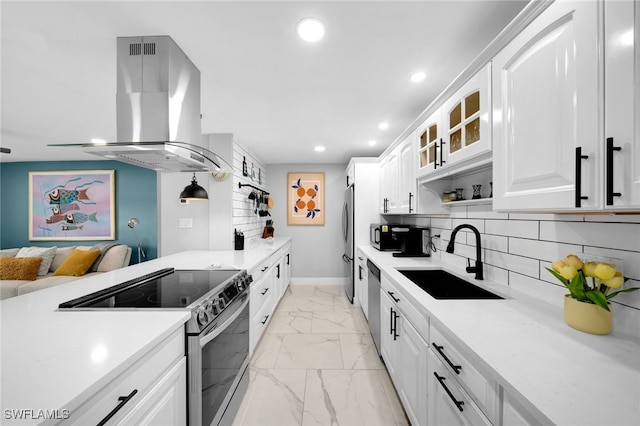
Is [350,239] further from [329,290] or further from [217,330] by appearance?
[217,330]

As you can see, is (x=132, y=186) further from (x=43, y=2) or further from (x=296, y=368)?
(x=296, y=368)

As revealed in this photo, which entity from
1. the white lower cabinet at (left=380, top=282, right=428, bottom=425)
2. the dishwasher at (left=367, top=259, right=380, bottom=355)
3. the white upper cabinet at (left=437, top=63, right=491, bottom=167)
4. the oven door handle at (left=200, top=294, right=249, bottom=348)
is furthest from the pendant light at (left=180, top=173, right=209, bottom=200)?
the white upper cabinet at (left=437, top=63, right=491, bottom=167)

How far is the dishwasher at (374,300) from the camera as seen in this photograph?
2471mm

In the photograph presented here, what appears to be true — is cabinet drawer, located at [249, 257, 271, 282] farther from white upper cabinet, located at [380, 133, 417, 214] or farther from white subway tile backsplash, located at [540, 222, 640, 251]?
white subway tile backsplash, located at [540, 222, 640, 251]

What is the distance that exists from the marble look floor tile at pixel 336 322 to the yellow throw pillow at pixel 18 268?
4.36 metres

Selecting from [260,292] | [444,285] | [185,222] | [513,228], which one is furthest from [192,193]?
[513,228]

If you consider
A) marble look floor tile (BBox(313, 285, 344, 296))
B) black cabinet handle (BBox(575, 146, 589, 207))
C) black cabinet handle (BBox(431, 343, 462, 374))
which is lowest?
marble look floor tile (BBox(313, 285, 344, 296))

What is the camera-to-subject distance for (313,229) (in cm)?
516

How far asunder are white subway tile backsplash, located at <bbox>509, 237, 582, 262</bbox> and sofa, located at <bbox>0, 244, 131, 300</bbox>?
5.28m

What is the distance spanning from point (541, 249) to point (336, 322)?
2.49 meters

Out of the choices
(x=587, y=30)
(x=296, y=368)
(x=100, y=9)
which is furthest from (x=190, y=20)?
(x=296, y=368)

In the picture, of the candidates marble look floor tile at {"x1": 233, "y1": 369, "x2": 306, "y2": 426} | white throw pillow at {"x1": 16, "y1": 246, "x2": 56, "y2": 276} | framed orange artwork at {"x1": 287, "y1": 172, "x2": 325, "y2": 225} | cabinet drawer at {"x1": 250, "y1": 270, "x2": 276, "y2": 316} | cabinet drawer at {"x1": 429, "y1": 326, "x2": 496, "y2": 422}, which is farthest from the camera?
framed orange artwork at {"x1": 287, "y1": 172, "x2": 325, "y2": 225}

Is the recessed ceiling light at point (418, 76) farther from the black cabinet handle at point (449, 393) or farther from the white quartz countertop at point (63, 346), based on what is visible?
the white quartz countertop at point (63, 346)

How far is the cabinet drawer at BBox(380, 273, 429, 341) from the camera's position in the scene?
138 cm
